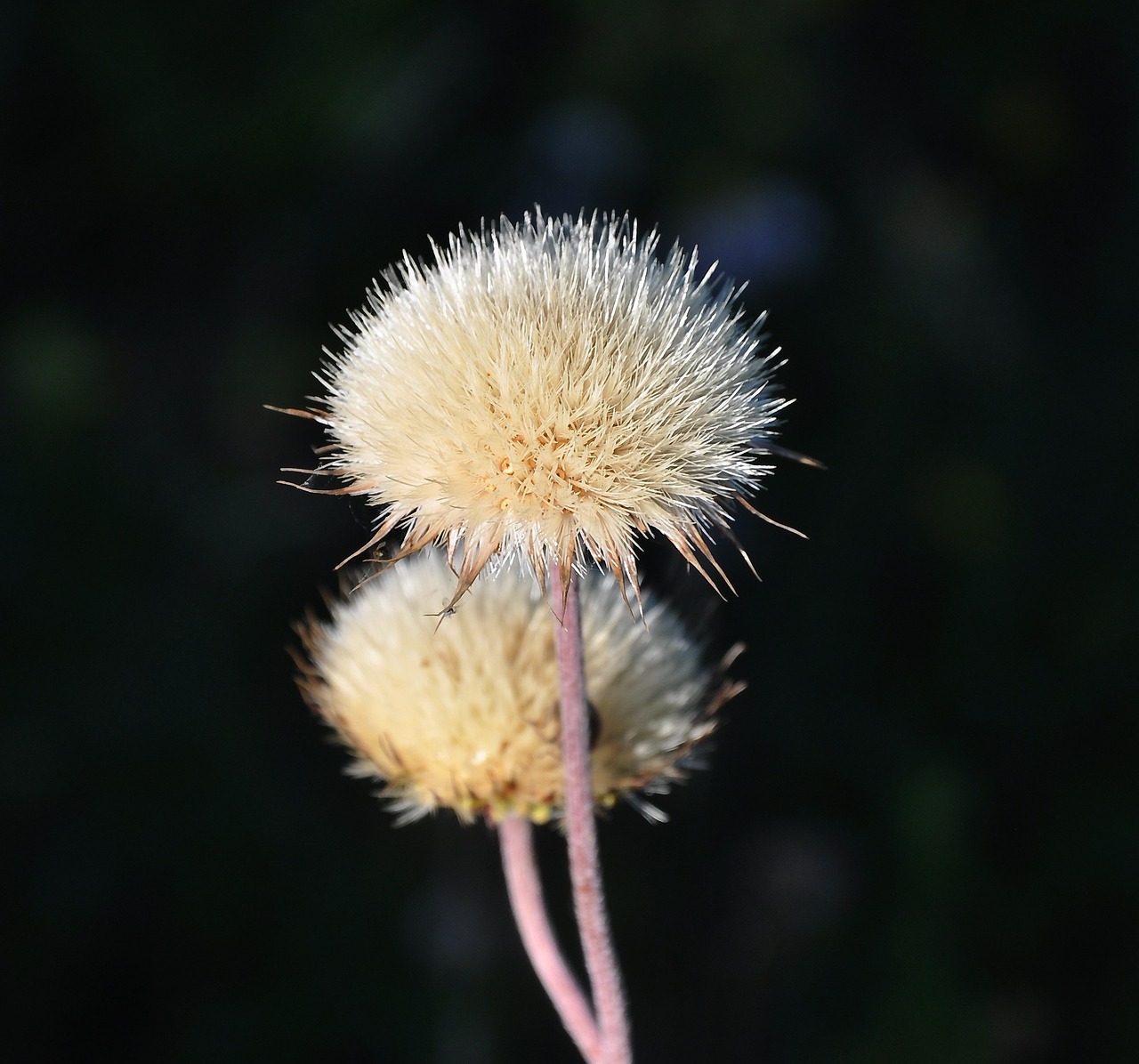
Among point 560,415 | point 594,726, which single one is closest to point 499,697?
point 594,726

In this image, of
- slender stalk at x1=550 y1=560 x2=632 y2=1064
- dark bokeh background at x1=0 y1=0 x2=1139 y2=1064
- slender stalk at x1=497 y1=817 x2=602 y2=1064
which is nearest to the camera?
slender stalk at x1=550 y1=560 x2=632 y2=1064

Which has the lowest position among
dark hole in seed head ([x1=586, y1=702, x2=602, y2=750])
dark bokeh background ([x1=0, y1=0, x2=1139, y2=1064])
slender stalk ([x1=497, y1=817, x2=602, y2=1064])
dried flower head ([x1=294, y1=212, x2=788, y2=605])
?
slender stalk ([x1=497, y1=817, x2=602, y2=1064])

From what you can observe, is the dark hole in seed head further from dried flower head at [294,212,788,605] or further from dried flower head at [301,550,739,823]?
dried flower head at [294,212,788,605]

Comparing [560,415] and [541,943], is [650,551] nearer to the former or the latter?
[541,943]

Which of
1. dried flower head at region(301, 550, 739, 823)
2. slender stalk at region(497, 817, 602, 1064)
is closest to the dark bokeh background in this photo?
dried flower head at region(301, 550, 739, 823)

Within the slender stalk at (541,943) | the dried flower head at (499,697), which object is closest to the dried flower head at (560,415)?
the dried flower head at (499,697)

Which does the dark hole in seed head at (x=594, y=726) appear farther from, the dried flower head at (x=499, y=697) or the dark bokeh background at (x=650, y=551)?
the dark bokeh background at (x=650, y=551)

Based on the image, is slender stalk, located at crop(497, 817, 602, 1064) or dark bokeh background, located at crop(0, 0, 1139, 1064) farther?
dark bokeh background, located at crop(0, 0, 1139, 1064)

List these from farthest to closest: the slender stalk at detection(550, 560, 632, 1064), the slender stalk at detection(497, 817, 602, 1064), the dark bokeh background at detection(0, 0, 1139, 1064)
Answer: the dark bokeh background at detection(0, 0, 1139, 1064) → the slender stalk at detection(497, 817, 602, 1064) → the slender stalk at detection(550, 560, 632, 1064)

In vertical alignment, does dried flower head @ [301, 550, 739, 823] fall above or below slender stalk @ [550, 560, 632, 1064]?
above
